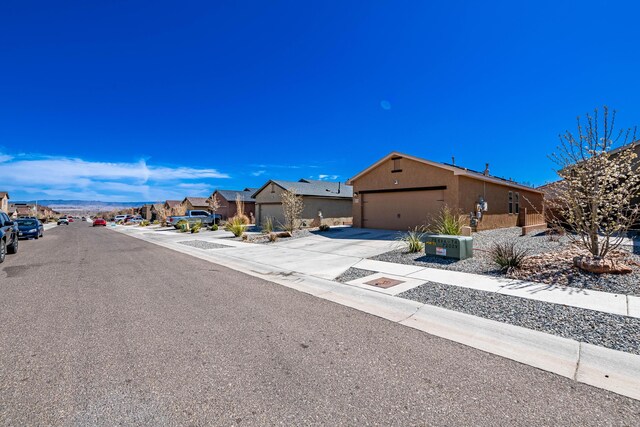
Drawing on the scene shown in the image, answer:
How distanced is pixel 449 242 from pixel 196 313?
22.2 feet

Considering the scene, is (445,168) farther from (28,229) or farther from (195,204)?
(195,204)

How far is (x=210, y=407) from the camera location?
262 centimetres

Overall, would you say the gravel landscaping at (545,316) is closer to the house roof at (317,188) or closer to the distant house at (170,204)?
the house roof at (317,188)

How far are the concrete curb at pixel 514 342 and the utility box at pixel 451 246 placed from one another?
11.9 ft

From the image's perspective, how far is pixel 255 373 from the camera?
3.15m

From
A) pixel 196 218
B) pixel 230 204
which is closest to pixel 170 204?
pixel 230 204

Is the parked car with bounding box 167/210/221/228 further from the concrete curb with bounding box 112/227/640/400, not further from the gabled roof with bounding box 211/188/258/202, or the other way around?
the concrete curb with bounding box 112/227/640/400

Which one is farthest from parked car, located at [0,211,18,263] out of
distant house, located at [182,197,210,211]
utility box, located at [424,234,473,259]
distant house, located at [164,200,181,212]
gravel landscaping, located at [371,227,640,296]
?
distant house, located at [182,197,210,211]

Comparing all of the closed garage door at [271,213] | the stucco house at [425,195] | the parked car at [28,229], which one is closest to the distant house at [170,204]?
the closed garage door at [271,213]

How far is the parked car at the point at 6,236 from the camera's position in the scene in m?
10.4

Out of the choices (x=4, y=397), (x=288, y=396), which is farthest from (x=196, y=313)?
(x=288, y=396)

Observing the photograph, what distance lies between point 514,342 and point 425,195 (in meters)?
13.7

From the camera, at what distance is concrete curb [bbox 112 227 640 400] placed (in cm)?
310

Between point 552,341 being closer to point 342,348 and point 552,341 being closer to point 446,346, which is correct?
point 446,346
